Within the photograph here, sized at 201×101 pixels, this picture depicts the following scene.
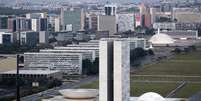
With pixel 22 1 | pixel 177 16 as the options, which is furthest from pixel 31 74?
pixel 22 1

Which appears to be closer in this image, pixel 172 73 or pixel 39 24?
pixel 172 73

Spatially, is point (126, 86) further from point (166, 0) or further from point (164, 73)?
point (166, 0)

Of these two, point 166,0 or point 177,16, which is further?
point 166,0

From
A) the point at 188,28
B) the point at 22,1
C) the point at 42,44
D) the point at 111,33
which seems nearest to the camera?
the point at 42,44

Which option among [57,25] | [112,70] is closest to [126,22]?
[57,25]

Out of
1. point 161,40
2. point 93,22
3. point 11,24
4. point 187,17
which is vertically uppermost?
point 187,17

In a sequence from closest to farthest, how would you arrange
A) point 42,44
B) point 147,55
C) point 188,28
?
1. point 147,55
2. point 42,44
3. point 188,28

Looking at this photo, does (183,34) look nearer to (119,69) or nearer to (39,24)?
(39,24)

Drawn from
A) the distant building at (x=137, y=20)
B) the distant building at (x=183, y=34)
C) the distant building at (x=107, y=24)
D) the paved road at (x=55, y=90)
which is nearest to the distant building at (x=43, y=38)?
the distant building at (x=107, y=24)
